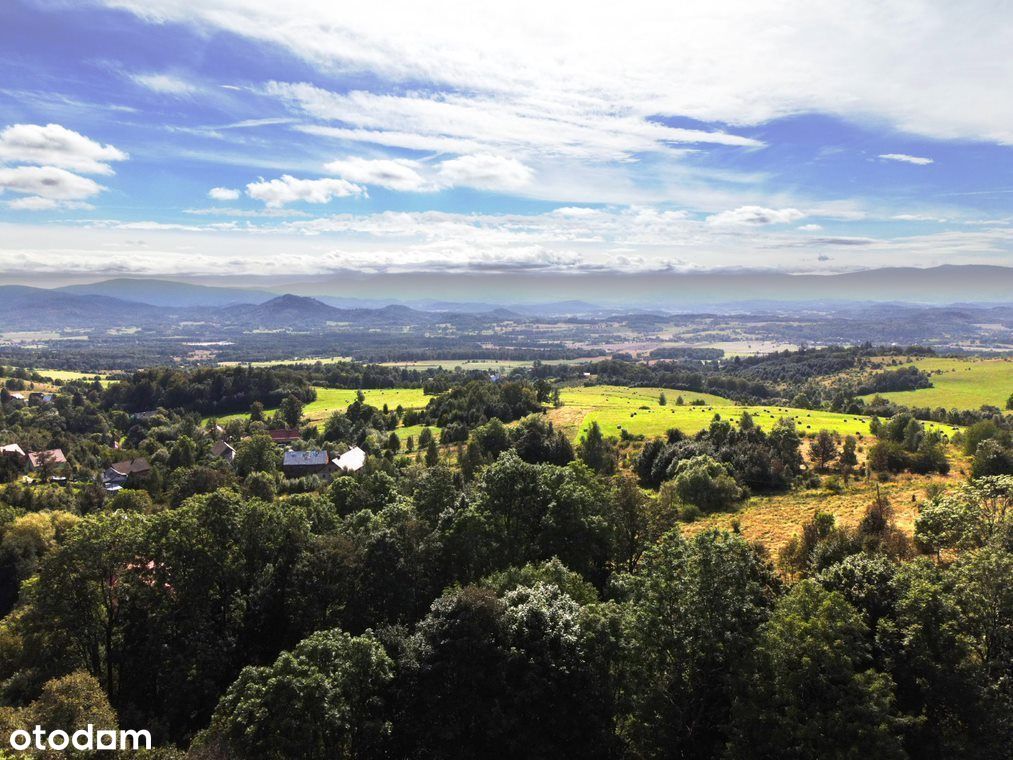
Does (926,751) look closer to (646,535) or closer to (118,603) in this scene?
(646,535)

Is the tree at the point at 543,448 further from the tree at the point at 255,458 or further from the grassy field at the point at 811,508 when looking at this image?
the tree at the point at 255,458

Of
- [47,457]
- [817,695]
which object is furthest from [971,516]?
[47,457]

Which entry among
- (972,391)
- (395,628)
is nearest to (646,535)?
(395,628)

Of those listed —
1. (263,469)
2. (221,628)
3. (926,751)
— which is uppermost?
(926,751)

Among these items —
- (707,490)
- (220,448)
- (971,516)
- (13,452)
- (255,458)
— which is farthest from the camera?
(220,448)

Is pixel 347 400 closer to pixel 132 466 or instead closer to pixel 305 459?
pixel 305 459

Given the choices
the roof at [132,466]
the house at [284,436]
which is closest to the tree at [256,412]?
the house at [284,436]
